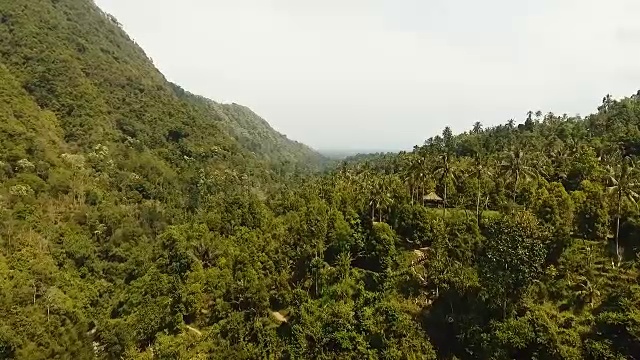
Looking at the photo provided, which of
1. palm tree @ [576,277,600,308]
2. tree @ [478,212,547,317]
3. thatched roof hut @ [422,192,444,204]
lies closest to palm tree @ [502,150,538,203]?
thatched roof hut @ [422,192,444,204]

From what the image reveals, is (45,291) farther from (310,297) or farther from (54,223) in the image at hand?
(310,297)

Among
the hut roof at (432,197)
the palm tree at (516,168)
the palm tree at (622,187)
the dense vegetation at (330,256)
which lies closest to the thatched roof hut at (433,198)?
the hut roof at (432,197)

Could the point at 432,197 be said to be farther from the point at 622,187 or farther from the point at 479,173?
the point at 622,187

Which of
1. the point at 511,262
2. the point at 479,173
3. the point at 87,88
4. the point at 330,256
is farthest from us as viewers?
the point at 87,88

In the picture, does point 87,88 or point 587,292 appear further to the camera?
point 87,88

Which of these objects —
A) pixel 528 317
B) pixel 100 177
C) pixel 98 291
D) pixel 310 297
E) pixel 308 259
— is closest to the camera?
pixel 528 317

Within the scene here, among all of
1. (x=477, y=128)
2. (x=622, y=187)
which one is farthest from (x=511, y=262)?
(x=477, y=128)

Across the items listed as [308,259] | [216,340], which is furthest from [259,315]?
[308,259]
